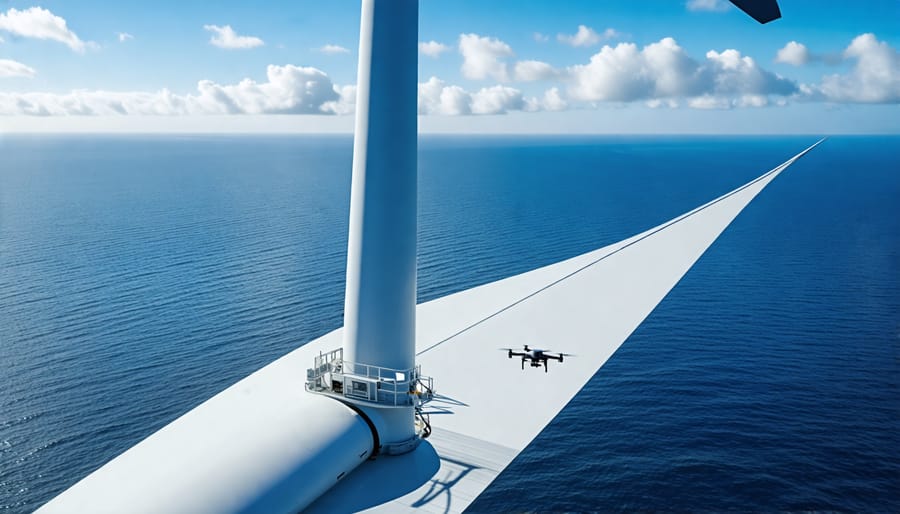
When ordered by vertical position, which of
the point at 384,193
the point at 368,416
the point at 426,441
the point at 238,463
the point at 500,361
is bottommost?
the point at 426,441

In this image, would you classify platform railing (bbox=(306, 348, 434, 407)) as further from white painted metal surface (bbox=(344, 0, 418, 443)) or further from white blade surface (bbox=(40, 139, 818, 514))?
white blade surface (bbox=(40, 139, 818, 514))

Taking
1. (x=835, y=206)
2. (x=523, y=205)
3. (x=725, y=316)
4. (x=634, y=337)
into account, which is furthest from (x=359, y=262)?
(x=835, y=206)

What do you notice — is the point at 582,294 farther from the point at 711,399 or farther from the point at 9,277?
the point at 9,277

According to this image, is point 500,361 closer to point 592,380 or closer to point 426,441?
point 426,441

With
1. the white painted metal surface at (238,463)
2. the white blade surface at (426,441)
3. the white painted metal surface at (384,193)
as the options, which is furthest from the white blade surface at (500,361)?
the white painted metal surface at (384,193)

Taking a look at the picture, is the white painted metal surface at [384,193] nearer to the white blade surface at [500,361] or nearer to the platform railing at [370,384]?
the platform railing at [370,384]

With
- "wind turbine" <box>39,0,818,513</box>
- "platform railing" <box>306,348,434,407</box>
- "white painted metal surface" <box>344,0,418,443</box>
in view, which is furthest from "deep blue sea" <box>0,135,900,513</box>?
"white painted metal surface" <box>344,0,418,443</box>

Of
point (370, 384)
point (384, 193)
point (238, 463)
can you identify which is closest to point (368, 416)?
point (370, 384)
